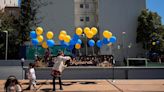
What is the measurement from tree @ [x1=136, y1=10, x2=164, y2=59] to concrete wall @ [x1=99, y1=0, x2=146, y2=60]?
144 cm

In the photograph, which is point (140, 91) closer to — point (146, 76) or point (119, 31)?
point (146, 76)

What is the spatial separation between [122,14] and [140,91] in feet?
139

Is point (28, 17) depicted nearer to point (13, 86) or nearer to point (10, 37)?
point (10, 37)

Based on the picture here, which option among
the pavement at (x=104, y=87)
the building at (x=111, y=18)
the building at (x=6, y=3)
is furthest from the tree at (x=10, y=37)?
the pavement at (x=104, y=87)

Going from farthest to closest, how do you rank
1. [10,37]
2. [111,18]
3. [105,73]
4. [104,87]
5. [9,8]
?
1. [9,8]
2. [10,37]
3. [111,18]
4. [105,73]
5. [104,87]

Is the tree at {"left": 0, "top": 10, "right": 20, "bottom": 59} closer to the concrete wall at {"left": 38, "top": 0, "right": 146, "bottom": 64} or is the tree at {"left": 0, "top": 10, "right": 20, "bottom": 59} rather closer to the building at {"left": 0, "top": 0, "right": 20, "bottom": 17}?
the concrete wall at {"left": 38, "top": 0, "right": 146, "bottom": 64}

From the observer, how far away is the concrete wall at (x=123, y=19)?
2121 inches

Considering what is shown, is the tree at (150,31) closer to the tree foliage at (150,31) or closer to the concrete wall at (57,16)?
the tree foliage at (150,31)

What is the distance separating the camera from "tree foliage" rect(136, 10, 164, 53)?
51812mm

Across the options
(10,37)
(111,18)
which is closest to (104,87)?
(111,18)

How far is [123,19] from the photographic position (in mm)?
54281

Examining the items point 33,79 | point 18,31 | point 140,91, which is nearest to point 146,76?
point 140,91

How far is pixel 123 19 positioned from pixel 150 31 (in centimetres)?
516

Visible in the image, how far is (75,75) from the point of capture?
19.4 meters
